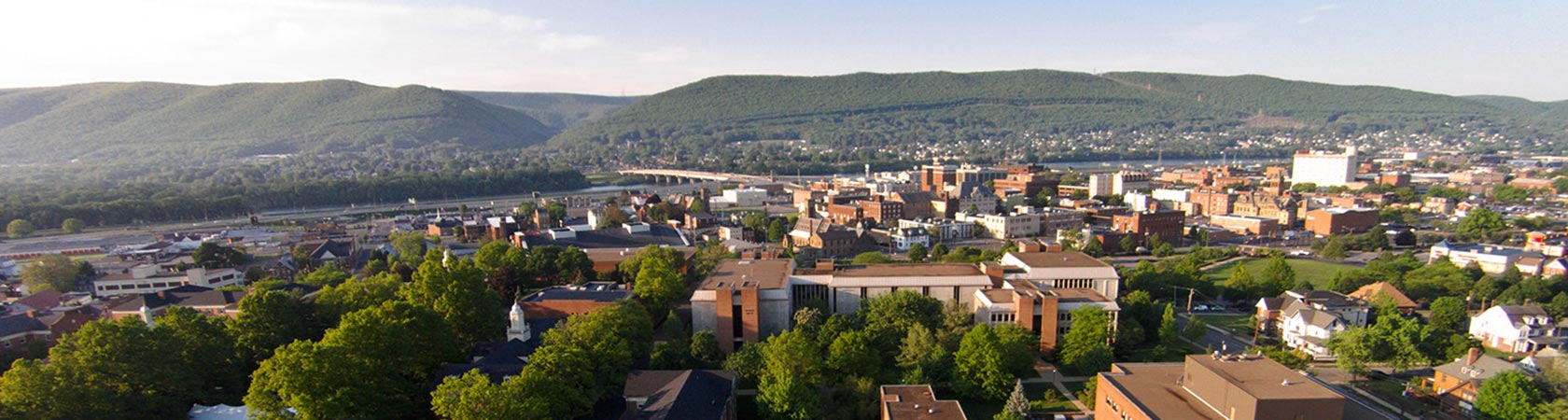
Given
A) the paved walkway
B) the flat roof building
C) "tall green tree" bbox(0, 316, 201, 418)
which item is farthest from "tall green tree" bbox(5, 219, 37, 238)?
the flat roof building

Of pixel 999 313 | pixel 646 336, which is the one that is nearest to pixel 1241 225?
pixel 999 313

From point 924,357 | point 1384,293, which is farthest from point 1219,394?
point 1384,293

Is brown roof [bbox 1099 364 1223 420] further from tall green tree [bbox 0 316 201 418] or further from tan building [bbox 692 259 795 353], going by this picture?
tall green tree [bbox 0 316 201 418]

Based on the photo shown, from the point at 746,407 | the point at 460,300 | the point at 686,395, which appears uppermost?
the point at 460,300

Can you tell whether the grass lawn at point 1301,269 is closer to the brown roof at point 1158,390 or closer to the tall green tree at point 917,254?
the tall green tree at point 917,254

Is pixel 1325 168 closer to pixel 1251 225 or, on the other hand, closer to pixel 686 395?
pixel 1251 225

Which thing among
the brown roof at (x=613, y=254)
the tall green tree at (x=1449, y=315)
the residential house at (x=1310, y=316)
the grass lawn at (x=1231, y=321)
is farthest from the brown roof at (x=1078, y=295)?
the brown roof at (x=613, y=254)

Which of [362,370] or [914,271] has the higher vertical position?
[914,271]
